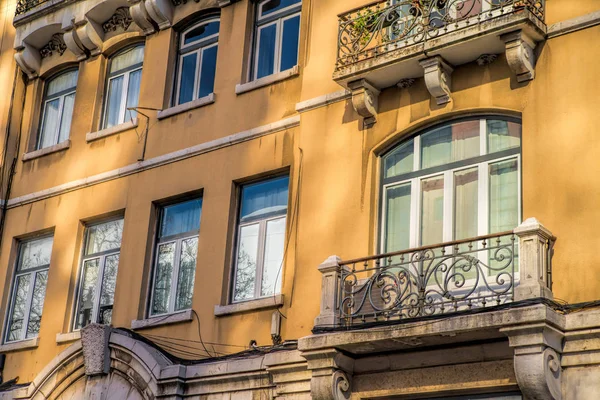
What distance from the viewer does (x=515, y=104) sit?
14125 mm

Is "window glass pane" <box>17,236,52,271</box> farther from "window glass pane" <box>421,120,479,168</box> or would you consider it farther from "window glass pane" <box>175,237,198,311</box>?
"window glass pane" <box>421,120,479,168</box>

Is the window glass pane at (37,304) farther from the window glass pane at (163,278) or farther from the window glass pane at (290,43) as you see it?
the window glass pane at (290,43)

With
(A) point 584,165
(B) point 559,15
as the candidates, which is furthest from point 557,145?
(B) point 559,15

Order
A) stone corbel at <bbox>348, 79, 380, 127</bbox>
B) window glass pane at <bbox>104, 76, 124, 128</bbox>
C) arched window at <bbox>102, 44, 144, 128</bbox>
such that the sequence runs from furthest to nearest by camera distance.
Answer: window glass pane at <bbox>104, 76, 124, 128</bbox> → arched window at <bbox>102, 44, 144, 128</bbox> → stone corbel at <bbox>348, 79, 380, 127</bbox>

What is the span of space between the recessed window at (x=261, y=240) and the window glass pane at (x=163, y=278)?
1.45m

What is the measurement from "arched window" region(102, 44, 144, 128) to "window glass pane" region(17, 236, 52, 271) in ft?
8.25

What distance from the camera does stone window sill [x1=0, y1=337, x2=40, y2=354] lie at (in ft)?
63.1

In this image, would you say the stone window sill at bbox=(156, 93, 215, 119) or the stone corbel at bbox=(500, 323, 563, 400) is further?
the stone window sill at bbox=(156, 93, 215, 119)

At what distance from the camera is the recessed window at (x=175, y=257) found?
58.0 ft

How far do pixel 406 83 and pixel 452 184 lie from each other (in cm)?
174

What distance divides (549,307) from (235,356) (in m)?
5.42

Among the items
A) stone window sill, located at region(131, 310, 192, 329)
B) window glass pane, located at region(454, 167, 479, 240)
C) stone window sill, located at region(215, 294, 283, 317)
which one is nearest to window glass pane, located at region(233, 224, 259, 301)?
stone window sill, located at region(215, 294, 283, 317)

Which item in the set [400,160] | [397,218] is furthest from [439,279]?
[400,160]

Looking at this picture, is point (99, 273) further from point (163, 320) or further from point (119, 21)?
point (119, 21)
